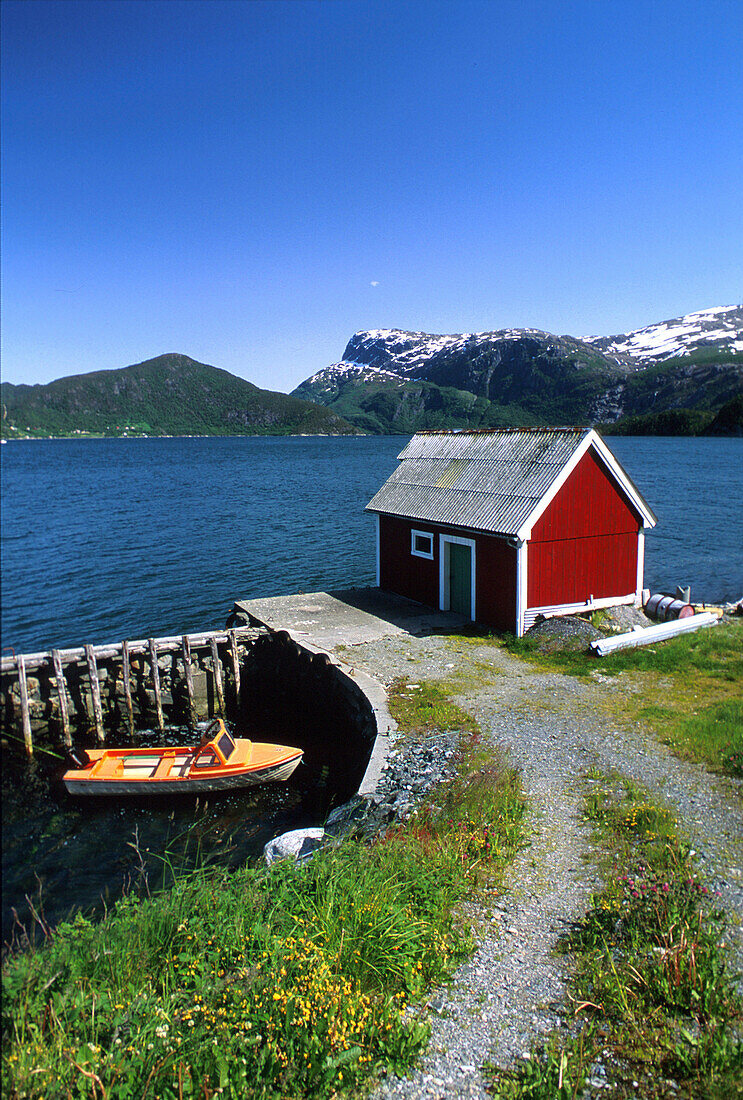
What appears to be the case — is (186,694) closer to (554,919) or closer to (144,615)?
(144,615)

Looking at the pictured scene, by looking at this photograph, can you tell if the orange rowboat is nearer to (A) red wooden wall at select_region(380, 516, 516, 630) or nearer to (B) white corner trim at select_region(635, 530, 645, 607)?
(A) red wooden wall at select_region(380, 516, 516, 630)

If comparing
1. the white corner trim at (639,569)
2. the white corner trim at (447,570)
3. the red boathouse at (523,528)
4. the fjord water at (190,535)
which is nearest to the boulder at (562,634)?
the red boathouse at (523,528)

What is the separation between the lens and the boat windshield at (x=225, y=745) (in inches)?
647

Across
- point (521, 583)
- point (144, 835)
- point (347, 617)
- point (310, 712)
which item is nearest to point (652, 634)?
point (521, 583)

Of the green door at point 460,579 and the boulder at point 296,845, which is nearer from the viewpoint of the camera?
the boulder at point 296,845

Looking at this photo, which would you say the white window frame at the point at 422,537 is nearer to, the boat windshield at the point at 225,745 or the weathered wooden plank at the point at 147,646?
the weathered wooden plank at the point at 147,646

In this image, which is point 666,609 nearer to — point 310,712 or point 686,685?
point 686,685

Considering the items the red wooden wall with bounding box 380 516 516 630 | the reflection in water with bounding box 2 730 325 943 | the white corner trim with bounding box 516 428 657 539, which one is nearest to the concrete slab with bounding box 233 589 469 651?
the red wooden wall with bounding box 380 516 516 630

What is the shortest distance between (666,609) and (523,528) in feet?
23.4

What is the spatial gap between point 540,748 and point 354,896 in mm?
7292

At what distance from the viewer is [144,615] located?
30.0 metres

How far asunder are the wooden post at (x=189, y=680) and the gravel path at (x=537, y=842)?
17.8 ft

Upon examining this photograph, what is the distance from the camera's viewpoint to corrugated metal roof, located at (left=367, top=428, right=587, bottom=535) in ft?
71.9

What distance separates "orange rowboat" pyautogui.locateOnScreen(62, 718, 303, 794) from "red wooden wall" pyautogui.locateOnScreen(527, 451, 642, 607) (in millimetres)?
9973
